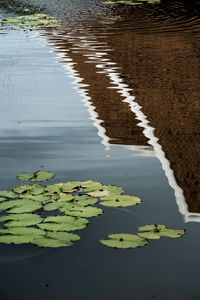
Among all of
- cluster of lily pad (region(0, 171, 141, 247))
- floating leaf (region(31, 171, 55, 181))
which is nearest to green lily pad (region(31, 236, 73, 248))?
cluster of lily pad (region(0, 171, 141, 247))

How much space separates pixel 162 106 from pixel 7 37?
638 cm

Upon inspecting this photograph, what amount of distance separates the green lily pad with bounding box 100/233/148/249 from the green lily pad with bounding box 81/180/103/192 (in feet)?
2.62

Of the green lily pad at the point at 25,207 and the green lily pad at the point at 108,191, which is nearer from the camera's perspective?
the green lily pad at the point at 25,207

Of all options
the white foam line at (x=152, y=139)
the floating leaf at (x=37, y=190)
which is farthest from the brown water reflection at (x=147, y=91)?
the floating leaf at (x=37, y=190)

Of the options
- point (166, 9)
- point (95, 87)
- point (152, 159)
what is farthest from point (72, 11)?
point (152, 159)

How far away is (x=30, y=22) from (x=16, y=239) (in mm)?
11953

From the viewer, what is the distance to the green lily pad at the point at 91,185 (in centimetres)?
457

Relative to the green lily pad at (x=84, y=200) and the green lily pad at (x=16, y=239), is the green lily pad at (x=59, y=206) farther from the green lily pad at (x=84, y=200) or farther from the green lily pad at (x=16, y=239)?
the green lily pad at (x=16, y=239)

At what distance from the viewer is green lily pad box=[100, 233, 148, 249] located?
3676mm

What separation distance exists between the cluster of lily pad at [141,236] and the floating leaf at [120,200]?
400mm

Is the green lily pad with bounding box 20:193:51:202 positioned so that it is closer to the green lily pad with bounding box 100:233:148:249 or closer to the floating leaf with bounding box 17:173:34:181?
the floating leaf with bounding box 17:173:34:181

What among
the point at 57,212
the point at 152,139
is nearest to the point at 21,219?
the point at 57,212

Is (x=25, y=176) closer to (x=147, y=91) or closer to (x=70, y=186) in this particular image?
(x=70, y=186)

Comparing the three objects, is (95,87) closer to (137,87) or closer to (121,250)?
(137,87)
